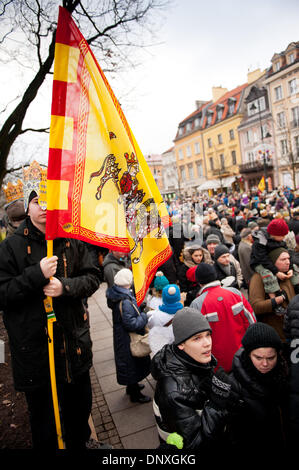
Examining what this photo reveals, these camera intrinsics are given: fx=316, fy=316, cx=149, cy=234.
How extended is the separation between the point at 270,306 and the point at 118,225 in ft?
6.49

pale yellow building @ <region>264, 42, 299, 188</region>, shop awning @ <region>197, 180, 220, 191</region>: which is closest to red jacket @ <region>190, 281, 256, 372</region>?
pale yellow building @ <region>264, 42, 299, 188</region>

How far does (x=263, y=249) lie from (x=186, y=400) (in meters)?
2.23

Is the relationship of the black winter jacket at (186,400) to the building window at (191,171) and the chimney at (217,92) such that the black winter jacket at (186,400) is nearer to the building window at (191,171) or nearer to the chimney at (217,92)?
the building window at (191,171)

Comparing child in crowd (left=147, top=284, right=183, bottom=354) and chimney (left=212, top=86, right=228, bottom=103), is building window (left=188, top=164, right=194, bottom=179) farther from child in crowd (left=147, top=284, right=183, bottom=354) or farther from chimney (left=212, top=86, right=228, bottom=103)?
child in crowd (left=147, top=284, right=183, bottom=354)

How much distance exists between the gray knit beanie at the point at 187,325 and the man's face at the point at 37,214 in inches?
48.9

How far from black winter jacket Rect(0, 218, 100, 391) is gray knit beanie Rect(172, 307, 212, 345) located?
0.79 m

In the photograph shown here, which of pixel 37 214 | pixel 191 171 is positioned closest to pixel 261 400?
pixel 37 214

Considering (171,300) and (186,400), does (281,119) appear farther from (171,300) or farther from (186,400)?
(186,400)

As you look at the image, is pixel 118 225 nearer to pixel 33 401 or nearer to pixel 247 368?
pixel 247 368

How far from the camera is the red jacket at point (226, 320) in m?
2.91

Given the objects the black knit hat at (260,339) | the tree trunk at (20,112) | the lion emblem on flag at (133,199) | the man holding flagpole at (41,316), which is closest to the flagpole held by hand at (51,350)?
the man holding flagpole at (41,316)

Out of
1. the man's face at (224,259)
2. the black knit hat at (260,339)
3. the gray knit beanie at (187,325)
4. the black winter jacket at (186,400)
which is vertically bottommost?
the black winter jacket at (186,400)
